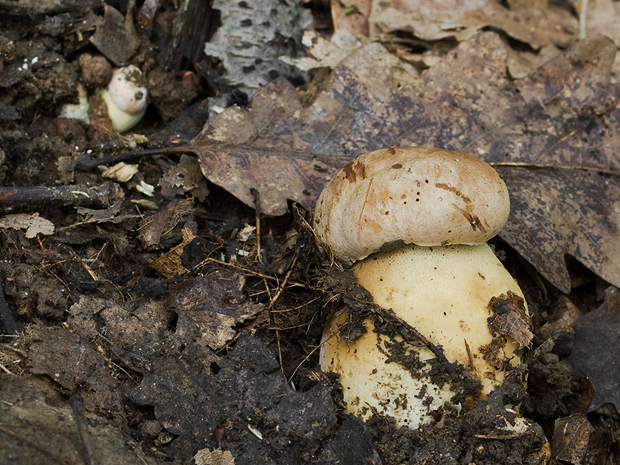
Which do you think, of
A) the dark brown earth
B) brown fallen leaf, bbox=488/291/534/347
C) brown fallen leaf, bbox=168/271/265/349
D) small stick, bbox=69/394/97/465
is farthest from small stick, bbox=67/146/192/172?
brown fallen leaf, bbox=488/291/534/347

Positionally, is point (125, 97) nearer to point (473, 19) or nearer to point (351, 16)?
point (351, 16)

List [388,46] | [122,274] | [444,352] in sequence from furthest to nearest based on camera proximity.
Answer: [388,46] < [122,274] < [444,352]

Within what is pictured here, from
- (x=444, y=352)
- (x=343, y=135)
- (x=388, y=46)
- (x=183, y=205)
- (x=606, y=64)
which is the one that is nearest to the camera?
(x=444, y=352)

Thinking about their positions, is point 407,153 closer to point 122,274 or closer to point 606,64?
point 122,274

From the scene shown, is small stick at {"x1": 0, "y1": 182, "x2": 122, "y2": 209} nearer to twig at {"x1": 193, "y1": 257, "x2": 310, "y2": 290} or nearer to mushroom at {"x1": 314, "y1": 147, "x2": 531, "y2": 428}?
twig at {"x1": 193, "y1": 257, "x2": 310, "y2": 290}

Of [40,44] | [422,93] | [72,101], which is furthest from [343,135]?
[40,44]

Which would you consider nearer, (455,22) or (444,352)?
(444,352)

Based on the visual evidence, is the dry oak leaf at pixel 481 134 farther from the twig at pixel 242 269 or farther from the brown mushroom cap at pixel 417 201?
the brown mushroom cap at pixel 417 201

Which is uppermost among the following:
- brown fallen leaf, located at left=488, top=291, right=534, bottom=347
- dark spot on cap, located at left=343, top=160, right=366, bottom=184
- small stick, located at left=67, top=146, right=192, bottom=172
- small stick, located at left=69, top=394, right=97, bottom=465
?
dark spot on cap, located at left=343, top=160, right=366, bottom=184
